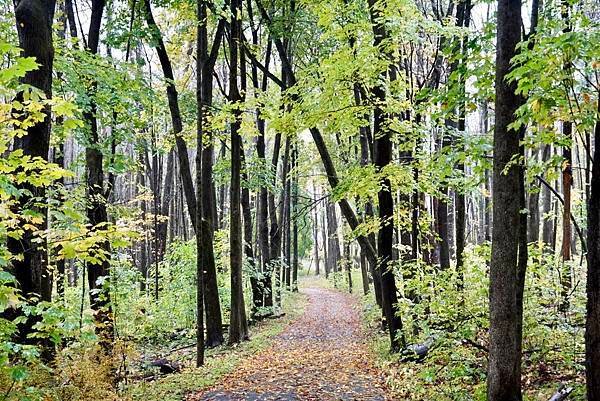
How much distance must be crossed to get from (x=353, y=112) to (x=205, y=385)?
21.1ft

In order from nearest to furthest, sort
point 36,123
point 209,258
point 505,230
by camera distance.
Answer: point 505,230
point 36,123
point 209,258

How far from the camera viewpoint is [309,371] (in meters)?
10.3

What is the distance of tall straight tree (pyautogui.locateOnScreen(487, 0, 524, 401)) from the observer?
569 cm

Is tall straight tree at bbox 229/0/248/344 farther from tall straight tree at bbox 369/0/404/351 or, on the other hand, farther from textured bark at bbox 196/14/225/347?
tall straight tree at bbox 369/0/404/351

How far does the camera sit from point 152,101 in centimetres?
1100

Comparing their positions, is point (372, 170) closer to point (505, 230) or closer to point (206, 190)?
point (505, 230)

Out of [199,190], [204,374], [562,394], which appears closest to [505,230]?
[562,394]

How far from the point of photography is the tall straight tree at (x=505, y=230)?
5.69 meters

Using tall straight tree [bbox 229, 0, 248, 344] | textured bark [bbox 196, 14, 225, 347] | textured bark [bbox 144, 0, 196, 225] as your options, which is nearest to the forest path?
tall straight tree [bbox 229, 0, 248, 344]

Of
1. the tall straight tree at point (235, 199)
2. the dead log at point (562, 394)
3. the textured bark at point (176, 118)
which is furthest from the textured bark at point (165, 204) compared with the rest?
the dead log at point (562, 394)

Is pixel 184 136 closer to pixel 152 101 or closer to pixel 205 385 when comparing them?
pixel 152 101

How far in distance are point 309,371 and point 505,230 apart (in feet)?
20.3

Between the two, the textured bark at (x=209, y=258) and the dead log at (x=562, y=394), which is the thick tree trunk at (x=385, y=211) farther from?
the textured bark at (x=209, y=258)

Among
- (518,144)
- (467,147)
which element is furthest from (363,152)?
(518,144)
